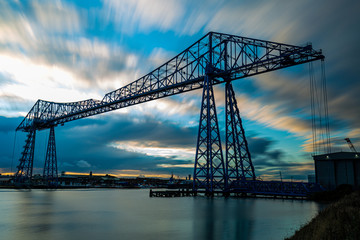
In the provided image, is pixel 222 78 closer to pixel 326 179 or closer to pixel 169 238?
pixel 326 179

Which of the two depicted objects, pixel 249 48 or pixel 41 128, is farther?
pixel 41 128

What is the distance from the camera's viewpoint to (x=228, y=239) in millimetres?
15609

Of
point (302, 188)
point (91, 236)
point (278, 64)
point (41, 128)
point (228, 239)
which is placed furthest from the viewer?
point (41, 128)

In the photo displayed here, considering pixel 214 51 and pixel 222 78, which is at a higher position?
pixel 214 51

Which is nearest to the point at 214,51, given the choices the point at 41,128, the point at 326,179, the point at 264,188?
the point at 264,188

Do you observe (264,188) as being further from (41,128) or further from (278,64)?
(41,128)

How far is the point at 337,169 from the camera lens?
46500 millimetres

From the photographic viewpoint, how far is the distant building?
4459cm

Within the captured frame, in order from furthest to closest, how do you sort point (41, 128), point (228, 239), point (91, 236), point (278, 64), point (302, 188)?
point (41, 128)
point (302, 188)
point (278, 64)
point (91, 236)
point (228, 239)

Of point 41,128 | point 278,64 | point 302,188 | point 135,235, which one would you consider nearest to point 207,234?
point 135,235

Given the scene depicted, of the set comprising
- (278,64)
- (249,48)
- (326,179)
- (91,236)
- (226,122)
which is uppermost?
(249,48)

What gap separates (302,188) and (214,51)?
27491 millimetres

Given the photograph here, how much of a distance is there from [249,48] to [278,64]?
5.41 metres

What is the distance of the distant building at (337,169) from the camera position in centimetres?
4459
